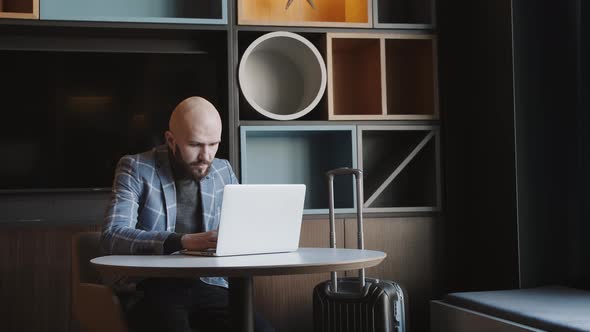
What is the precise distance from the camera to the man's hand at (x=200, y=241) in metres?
2.07

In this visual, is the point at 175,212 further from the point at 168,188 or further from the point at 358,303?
the point at 358,303

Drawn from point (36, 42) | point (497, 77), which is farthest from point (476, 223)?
point (36, 42)

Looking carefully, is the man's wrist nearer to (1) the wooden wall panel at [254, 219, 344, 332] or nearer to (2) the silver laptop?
(2) the silver laptop

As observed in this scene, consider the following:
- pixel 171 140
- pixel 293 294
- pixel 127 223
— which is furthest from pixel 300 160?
pixel 127 223

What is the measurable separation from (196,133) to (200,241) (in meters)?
0.38

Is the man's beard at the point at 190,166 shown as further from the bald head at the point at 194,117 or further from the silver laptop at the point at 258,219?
the silver laptop at the point at 258,219

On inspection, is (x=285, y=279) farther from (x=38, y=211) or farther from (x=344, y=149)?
(x=38, y=211)

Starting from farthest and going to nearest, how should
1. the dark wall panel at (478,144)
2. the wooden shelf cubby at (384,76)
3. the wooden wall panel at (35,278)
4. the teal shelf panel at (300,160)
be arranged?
1. the teal shelf panel at (300,160)
2. the wooden shelf cubby at (384,76)
3. the dark wall panel at (478,144)
4. the wooden wall panel at (35,278)

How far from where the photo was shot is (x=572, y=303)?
2689 mm

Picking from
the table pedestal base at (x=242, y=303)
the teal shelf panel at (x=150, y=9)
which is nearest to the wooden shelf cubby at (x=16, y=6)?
the teal shelf panel at (x=150, y=9)

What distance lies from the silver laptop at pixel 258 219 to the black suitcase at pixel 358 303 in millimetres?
610

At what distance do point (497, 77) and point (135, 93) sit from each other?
1555 millimetres

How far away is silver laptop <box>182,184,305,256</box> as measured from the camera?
201cm

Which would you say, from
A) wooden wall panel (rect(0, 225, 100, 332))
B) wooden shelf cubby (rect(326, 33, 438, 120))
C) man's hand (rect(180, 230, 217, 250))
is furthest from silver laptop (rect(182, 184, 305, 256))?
wooden shelf cubby (rect(326, 33, 438, 120))
